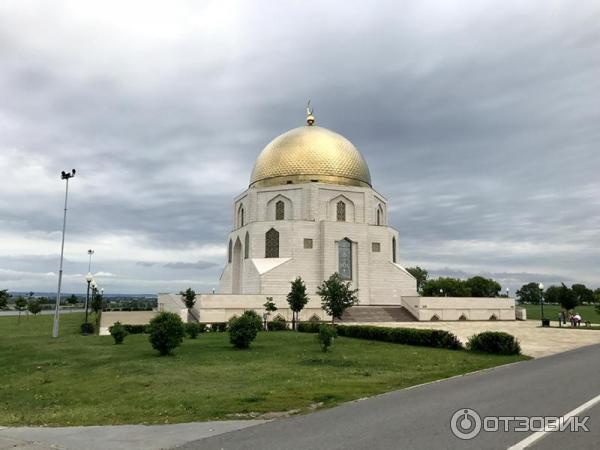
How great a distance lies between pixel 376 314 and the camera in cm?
3916

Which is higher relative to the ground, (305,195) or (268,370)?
(305,195)

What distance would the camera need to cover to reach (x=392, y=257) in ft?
159

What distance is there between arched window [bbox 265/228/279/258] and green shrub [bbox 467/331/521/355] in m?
27.9

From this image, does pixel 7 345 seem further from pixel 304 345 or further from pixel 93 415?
pixel 93 415

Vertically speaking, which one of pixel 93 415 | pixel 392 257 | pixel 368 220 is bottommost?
pixel 93 415

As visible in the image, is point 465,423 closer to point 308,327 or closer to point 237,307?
point 308,327

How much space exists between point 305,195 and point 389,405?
37.4m

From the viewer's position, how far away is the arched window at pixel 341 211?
46.3 meters

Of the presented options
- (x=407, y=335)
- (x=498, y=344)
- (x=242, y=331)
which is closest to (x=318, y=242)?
(x=407, y=335)

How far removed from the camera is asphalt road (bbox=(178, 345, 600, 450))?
6.15 metres

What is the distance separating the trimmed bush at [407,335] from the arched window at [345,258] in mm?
18186

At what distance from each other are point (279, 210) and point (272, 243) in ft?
12.9

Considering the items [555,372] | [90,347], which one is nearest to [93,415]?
[555,372]

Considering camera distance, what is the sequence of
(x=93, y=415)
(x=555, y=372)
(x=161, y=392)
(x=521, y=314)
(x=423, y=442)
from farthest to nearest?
(x=521, y=314), (x=555, y=372), (x=161, y=392), (x=93, y=415), (x=423, y=442)
